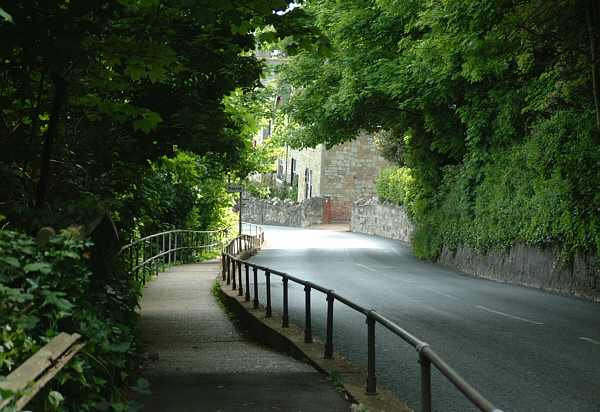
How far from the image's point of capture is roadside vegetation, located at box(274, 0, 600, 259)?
16328 millimetres

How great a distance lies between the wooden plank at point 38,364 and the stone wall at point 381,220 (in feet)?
118

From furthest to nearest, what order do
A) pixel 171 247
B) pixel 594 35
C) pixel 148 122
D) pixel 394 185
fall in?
pixel 394 185
pixel 171 247
pixel 594 35
pixel 148 122

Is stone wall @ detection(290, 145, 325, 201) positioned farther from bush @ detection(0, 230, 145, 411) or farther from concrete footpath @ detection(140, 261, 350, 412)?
bush @ detection(0, 230, 145, 411)

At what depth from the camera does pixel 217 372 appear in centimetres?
830

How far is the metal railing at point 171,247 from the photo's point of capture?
19.6m

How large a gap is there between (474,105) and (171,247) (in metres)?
11.0

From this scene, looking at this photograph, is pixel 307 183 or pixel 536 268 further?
pixel 307 183

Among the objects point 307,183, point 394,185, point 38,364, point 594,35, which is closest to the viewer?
point 38,364

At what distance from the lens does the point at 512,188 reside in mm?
23141

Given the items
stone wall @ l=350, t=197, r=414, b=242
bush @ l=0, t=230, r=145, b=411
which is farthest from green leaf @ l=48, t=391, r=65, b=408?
stone wall @ l=350, t=197, r=414, b=242

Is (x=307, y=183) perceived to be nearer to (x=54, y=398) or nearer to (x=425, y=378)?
(x=425, y=378)

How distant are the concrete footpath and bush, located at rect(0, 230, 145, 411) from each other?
2.45 ft

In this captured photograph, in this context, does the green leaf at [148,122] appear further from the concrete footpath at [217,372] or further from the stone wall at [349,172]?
the stone wall at [349,172]

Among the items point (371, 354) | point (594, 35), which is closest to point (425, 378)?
point (371, 354)
